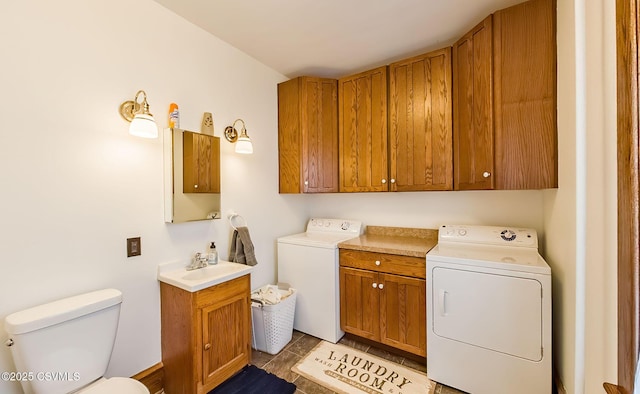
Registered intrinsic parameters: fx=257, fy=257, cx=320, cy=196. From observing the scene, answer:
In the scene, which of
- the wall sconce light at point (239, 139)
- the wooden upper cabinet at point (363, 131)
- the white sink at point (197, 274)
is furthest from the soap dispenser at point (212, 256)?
the wooden upper cabinet at point (363, 131)

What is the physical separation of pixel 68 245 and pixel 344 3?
214cm

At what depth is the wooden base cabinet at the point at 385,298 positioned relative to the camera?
1.92 metres

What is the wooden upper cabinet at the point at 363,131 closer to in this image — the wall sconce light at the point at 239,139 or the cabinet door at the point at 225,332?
the wall sconce light at the point at 239,139

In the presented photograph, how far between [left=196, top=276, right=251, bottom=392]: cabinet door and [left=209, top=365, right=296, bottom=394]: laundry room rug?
0.19 feet

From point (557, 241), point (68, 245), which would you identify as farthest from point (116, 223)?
point (557, 241)

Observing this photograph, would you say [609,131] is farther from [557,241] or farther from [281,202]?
[281,202]

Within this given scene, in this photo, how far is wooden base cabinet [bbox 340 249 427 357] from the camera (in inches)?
75.8

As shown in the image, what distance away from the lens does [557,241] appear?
1567 mm

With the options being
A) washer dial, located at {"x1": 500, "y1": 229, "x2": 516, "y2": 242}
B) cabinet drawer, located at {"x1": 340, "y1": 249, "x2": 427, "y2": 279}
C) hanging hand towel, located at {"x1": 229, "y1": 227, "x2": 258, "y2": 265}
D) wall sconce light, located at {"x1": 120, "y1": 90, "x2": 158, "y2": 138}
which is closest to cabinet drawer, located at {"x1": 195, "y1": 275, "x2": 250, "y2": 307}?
hanging hand towel, located at {"x1": 229, "y1": 227, "x2": 258, "y2": 265}

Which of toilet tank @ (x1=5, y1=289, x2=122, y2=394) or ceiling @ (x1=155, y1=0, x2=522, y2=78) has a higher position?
ceiling @ (x1=155, y1=0, x2=522, y2=78)

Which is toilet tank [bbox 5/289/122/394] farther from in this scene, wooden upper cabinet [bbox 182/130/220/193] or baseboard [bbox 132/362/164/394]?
wooden upper cabinet [bbox 182/130/220/193]

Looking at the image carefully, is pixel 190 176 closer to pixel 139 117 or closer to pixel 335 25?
pixel 139 117

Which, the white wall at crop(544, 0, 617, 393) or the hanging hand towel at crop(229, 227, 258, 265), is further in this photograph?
the hanging hand towel at crop(229, 227, 258, 265)

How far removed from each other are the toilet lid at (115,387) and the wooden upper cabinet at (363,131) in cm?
202
